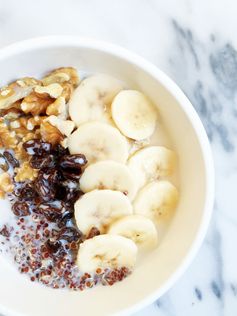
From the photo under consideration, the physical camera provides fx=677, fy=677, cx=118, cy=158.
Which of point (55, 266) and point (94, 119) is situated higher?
point (94, 119)

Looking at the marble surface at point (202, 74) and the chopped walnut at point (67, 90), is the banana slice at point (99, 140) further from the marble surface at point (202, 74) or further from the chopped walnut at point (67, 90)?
the marble surface at point (202, 74)

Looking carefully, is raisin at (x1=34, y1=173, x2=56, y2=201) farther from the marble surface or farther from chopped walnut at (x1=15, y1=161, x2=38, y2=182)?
the marble surface

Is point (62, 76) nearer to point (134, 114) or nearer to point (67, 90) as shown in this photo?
point (67, 90)

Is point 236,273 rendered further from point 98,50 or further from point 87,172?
point 98,50

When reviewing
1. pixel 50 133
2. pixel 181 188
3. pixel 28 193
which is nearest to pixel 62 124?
pixel 50 133

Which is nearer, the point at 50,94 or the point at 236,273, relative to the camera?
the point at 50,94

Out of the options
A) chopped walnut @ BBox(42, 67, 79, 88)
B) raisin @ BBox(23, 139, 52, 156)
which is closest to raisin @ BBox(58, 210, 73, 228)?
raisin @ BBox(23, 139, 52, 156)

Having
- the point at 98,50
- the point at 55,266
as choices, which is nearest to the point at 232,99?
the point at 98,50
